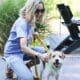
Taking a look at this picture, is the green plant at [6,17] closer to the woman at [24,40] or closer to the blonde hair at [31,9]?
the woman at [24,40]

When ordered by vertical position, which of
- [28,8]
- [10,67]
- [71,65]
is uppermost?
[28,8]

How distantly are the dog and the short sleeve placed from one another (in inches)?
19.3

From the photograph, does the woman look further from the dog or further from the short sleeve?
the dog

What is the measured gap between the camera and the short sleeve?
16.5 ft

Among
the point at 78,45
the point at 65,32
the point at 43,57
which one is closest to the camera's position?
the point at 43,57

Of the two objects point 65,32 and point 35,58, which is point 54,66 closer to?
point 35,58

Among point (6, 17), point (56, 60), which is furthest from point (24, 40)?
point (6, 17)

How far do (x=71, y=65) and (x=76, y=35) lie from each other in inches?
70.6

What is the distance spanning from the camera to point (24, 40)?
4988mm

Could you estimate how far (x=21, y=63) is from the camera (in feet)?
16.7

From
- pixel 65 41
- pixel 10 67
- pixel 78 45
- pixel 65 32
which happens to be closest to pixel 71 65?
pixel 78 45

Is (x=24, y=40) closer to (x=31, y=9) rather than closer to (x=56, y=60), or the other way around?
(x=31, y=9)

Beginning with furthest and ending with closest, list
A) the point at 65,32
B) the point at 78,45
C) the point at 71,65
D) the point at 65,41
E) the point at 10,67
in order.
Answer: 1. the point at 65,32
2. the point at 65,41
3. the point at 78,45
4. the point at 71,65
5. the point at 10,67

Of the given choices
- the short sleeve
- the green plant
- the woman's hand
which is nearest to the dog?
the woman's hand
